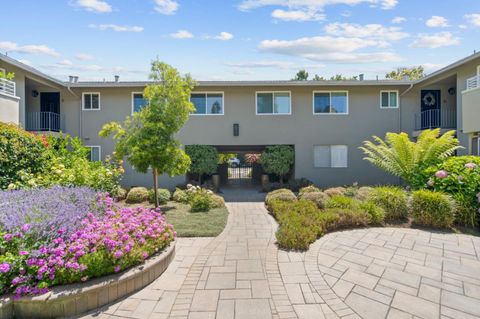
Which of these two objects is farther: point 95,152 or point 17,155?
point 95,152

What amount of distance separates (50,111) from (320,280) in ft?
50.8

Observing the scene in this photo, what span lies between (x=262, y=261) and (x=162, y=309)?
1955 millimetres

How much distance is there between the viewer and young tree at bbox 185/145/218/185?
12914 mm

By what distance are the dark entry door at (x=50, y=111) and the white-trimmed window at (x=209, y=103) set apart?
696 centimetres

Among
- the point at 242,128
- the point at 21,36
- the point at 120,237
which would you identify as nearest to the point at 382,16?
the point at 242,128

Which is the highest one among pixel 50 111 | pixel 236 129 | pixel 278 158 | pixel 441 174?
pixel 50 111

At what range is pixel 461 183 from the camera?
726 centimetres

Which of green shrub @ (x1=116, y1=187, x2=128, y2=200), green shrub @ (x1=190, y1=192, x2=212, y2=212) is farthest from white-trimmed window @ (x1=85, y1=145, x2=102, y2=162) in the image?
green shrub @ (x1=190, y1=192, x2=212, y2=212)

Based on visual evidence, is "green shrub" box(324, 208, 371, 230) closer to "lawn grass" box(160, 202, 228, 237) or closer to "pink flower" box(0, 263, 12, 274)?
"lawn grass" box(160, 202, 228, 237)

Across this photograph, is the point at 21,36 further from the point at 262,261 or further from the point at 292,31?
the point at 262,261

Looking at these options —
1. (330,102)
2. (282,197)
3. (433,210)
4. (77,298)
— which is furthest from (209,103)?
(77,298)

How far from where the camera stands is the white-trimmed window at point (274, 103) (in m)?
13.5

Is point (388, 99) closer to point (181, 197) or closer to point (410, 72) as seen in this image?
point (181, 197)

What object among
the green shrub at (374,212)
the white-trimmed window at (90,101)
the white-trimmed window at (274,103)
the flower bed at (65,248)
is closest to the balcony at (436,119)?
the white-trimmed window at (274,103)
